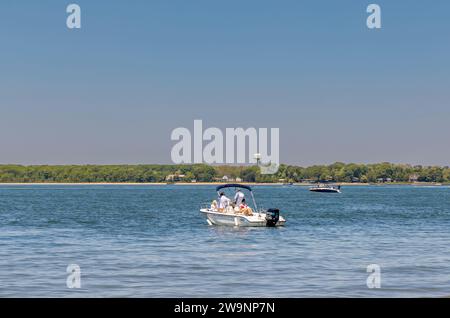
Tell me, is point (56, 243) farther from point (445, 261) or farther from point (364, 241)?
point (445, 261)

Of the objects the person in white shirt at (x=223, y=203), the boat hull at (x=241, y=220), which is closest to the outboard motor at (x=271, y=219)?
the boat hull at (x=241, y=220)

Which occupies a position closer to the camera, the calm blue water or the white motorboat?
the calm blue water

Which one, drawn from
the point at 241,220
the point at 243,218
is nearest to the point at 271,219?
the point at 243,218

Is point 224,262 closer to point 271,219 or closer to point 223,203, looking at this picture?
point 271,219

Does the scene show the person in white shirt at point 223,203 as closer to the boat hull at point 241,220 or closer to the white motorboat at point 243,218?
the white motorboat at point 243,218

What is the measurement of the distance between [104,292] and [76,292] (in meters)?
0.97

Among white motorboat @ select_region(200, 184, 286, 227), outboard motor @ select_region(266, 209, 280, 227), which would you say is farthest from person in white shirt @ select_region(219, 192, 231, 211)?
outboard motor @ select_region(266, 209, 280, 227)

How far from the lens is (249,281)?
1062 inches

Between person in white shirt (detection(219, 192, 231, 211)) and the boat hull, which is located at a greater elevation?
person in white shirt (detection(219, 192, 231, 211))

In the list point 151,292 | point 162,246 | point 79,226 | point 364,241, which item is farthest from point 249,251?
point 79,226

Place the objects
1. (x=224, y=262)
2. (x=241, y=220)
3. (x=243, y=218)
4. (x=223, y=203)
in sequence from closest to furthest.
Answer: (x=224, y=262), (x=243, y=218), (x=241, y=220), (x=223, y=203)

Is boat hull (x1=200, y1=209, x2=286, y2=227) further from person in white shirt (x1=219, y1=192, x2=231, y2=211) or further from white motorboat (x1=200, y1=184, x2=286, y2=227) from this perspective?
person in white shirt (x1=219, y1=192, x2=231, y2=211)
